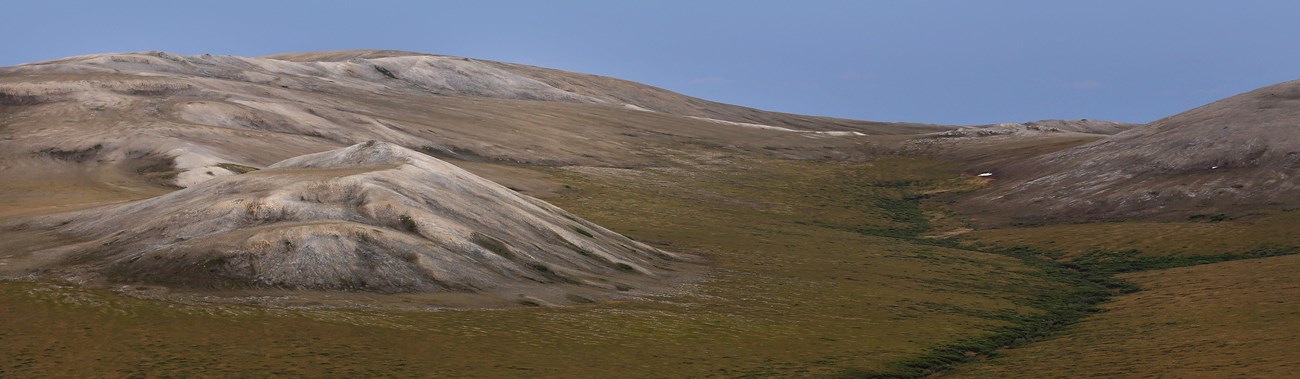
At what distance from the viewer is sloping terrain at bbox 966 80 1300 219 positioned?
13888 centimetres

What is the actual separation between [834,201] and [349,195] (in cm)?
9984

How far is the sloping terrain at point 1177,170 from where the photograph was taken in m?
139

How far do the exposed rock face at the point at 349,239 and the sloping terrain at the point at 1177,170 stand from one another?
70.2 m

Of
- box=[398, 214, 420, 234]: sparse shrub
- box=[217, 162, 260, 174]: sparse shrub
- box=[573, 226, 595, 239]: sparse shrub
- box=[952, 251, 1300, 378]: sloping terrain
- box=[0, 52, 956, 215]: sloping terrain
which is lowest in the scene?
box=[952, 251, 1300, 378]: sloping terrain

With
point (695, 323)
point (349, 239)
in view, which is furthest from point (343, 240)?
point (695, 323)

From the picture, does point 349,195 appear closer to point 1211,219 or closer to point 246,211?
point 246,211

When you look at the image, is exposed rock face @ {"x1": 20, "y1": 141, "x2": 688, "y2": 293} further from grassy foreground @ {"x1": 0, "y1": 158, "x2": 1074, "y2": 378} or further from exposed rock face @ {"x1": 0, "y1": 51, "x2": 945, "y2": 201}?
exposed rock face @ {"x1": 0, "y1": 51, "x2": 945, "y2": 201}

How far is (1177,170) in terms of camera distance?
15062cm

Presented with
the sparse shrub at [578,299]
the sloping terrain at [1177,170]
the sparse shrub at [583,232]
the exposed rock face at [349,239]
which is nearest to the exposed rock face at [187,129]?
the exposed rock face at [349,239]

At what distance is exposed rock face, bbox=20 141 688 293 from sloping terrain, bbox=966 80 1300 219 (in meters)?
70.2

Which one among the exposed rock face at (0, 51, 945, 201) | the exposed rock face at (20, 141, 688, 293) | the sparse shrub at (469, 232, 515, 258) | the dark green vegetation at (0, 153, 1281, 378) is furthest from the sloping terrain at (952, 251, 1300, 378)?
the exposed rock face at (0, 51, 945, 201)

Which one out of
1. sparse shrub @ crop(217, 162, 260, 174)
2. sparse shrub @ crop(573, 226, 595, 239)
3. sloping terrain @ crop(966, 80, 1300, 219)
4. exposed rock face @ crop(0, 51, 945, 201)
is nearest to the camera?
sparse shrub @ crop(573, 226, 595, 239)

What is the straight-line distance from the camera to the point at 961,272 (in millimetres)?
111375

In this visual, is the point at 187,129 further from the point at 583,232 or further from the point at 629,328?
the point at 629,328
